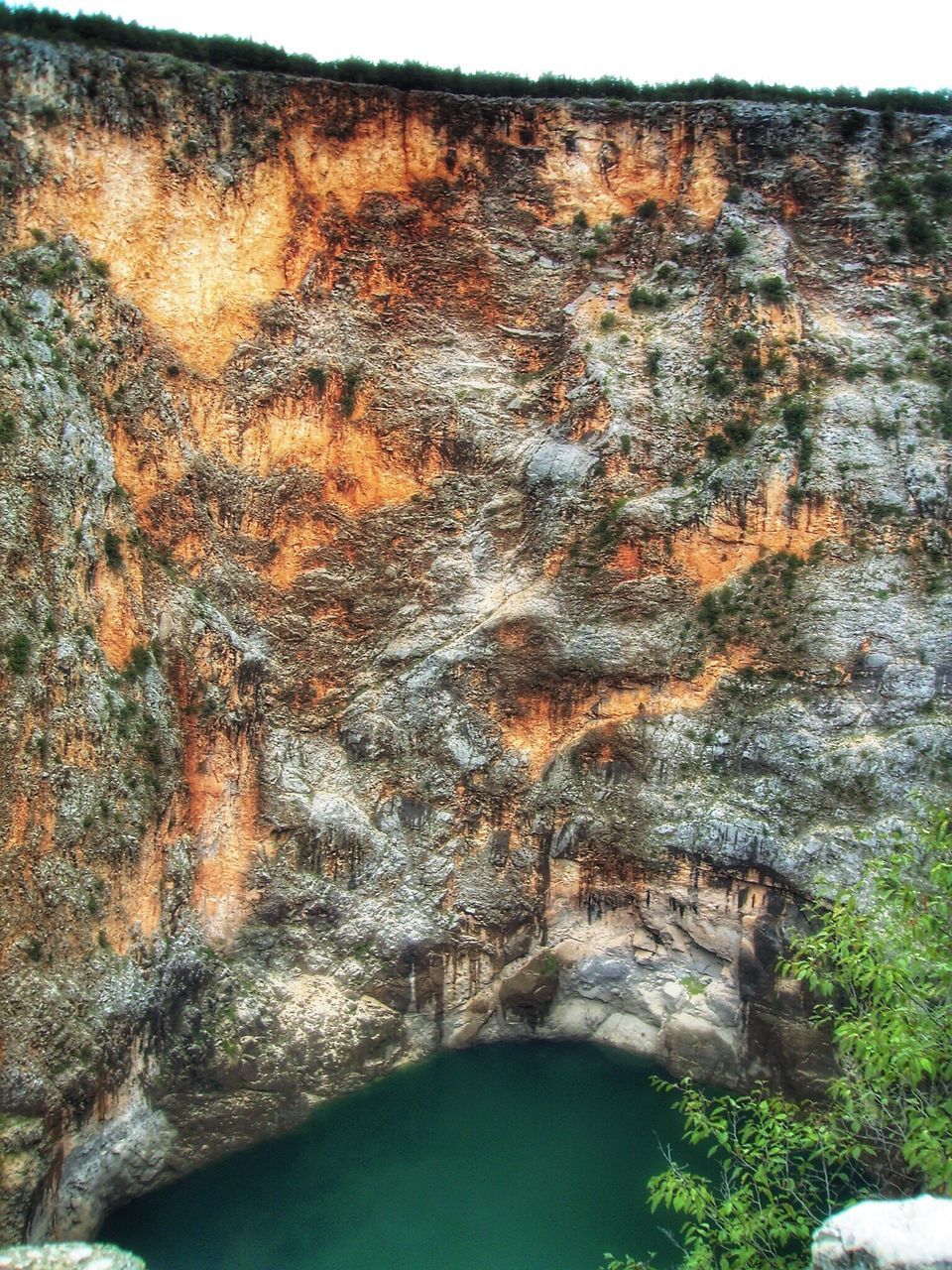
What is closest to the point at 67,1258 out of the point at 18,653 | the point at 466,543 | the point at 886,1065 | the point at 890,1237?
the point at 18,653

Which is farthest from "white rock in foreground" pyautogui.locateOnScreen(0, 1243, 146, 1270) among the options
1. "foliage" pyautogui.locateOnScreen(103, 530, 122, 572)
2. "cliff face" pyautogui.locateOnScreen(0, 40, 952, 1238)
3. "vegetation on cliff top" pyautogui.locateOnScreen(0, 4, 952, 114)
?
"vegetation on cliff top" pyautogui.locateOnScreen(0, 4, 952, 114)

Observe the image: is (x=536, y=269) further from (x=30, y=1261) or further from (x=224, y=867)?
(x=30, y=1261)

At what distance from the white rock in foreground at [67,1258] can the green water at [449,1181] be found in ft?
17.7

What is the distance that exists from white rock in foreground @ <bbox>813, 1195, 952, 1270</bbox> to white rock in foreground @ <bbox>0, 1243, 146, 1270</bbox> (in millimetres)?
7727

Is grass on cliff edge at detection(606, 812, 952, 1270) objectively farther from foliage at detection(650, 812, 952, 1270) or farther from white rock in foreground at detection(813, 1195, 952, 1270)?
white rock in foreground at detection(813, 1195, 952, 1270)

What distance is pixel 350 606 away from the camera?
22.1m

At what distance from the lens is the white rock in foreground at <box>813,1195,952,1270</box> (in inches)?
223

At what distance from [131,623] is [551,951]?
425 inches

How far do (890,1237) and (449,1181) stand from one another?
13941 millimetres

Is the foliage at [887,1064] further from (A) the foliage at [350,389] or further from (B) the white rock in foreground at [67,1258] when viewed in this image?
(A) the foliage at [350,389]

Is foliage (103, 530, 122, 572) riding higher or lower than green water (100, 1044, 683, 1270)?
higher

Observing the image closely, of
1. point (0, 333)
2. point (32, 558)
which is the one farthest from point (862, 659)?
point (0, 333)

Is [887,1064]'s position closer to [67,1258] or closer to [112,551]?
[67,1258]

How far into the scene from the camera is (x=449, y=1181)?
18031 mm
